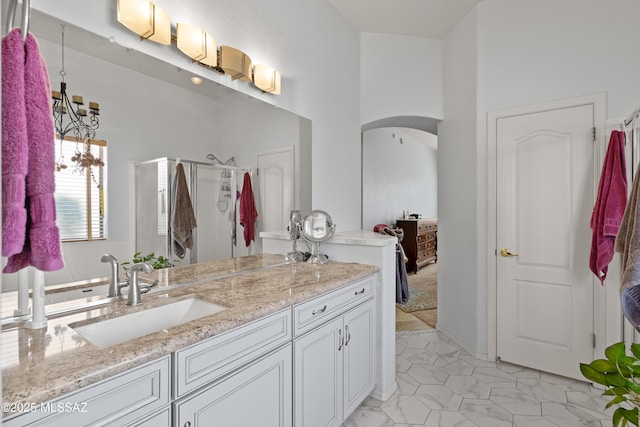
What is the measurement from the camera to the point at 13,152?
79 cm

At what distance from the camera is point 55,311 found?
1.19 metres

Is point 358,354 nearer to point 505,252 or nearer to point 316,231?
point 316,231

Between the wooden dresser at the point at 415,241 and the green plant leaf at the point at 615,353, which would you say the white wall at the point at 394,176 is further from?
the green plant leaf at the point at 615,353

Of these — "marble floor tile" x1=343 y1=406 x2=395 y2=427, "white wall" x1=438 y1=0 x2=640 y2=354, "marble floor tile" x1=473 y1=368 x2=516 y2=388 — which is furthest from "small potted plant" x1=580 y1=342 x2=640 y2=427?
"white wall" x1=438 y1=0 x2=640 y2=354

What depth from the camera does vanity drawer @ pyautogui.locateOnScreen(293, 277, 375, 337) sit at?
1562 millimetres

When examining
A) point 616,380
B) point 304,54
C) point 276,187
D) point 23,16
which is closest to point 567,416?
point 616,380

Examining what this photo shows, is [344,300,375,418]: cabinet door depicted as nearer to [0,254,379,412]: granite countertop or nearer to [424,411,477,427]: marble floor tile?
[0,254,379,412]: granite countertop

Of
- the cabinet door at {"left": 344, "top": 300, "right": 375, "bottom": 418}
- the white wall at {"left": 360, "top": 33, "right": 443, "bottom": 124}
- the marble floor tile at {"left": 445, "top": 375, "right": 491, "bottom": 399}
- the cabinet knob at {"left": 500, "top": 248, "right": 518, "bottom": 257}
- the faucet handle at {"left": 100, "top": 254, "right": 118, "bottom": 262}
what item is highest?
the white wall at {"left": 360, "top": 33, "right": 443, "bottom": 124}

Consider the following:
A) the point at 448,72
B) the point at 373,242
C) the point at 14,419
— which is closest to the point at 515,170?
the point at 448,72

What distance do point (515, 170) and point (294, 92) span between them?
75.3 inches

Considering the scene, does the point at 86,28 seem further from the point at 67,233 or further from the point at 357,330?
the point at 357,330

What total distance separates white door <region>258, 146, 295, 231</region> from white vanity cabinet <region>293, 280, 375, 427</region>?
69 centimetres

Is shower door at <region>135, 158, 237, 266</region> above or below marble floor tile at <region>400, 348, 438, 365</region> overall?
above

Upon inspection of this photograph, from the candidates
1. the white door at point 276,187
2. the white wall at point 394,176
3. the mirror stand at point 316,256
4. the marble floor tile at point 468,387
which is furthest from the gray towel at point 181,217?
the white wall at point 394,176
